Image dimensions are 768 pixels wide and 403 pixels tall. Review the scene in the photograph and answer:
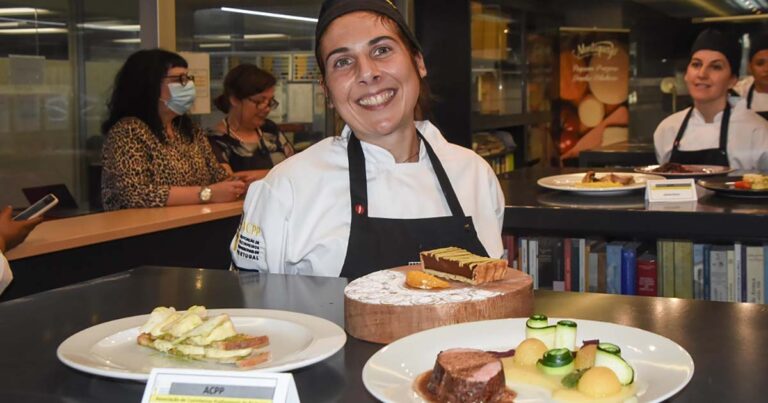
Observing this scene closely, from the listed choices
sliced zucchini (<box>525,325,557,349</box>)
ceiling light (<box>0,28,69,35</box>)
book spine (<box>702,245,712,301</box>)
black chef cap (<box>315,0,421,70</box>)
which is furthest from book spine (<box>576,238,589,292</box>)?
ceiling light (<box>0,28,69,35</box>)

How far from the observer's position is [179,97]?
462 cm

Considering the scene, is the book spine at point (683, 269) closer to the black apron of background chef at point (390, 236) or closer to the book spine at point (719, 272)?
the book spine at point (719, 272)

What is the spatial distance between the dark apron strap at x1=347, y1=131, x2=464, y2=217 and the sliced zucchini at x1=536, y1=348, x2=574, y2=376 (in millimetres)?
971

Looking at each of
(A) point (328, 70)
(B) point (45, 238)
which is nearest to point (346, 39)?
(A) point (328, 70)

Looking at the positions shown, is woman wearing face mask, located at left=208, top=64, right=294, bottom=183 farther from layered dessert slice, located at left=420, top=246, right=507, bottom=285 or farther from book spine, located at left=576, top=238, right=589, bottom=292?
layered dessert slice, located at left=420, top=246, right=507, bottom=285

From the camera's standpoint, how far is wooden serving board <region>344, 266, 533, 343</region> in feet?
4.36

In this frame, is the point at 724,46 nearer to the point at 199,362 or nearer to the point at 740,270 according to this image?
the point at 740,270

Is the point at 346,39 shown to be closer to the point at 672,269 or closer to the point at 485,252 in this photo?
the point at 485,252

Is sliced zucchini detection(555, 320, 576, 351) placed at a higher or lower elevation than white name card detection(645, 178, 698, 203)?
lower

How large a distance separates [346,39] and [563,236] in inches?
61.0

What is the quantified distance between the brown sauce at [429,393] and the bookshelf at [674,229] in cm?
195

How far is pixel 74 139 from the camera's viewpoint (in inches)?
209

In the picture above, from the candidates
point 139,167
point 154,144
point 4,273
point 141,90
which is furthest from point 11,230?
point 141,90

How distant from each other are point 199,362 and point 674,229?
201 centimetres
